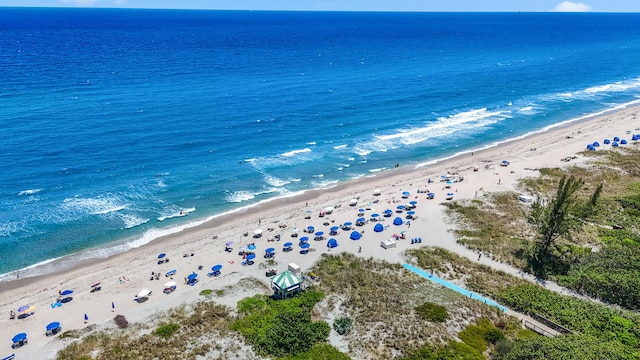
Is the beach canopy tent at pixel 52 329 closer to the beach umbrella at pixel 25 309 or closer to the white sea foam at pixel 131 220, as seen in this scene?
the beach umbrella at pixel 25 309

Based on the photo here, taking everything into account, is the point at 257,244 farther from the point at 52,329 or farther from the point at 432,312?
the point at 432,312

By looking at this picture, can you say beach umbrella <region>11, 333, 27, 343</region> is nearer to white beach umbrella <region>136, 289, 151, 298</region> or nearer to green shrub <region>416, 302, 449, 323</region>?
white beach umbrella <region>136, 289, 151, 298</region>

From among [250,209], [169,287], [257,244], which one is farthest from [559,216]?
[169,287]

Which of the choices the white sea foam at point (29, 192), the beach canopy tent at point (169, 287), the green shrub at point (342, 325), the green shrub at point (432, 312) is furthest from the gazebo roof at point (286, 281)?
the white sea foam at point (29, 192)

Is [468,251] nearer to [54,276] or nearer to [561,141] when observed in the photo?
[54,276]

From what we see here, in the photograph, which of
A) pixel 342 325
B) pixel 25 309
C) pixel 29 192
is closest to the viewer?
pixel 342 325
